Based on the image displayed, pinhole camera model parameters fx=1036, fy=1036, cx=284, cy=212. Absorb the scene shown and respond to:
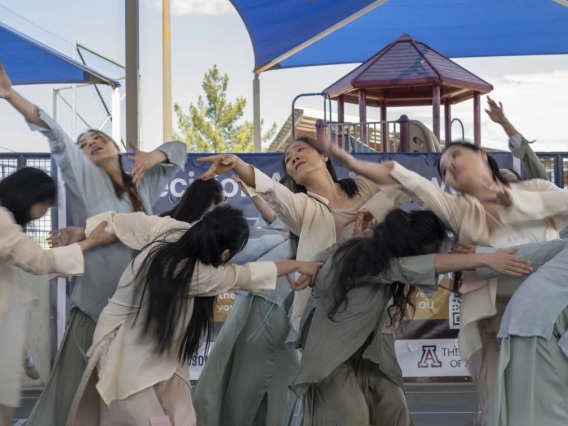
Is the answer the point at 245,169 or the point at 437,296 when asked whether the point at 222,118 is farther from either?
the point at 245,169

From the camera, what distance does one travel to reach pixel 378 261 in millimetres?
4086

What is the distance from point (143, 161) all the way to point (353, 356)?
1.45 meters

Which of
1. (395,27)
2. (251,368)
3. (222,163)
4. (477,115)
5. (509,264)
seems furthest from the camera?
(477,115)

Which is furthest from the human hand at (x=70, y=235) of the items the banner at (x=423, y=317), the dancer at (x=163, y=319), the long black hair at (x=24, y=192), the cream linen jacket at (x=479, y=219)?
the banner at (x=423, y=317)

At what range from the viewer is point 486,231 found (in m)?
4.26

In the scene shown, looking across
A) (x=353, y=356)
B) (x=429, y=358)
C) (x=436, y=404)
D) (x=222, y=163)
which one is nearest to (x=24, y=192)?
(x=222, y=163)

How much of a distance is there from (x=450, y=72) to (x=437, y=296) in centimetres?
1007

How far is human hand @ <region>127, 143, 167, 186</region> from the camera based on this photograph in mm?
4949

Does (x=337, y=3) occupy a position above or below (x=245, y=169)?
above

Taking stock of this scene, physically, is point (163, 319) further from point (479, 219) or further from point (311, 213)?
point (479, 219)

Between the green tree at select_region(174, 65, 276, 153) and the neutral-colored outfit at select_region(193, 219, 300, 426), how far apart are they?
36539 mm

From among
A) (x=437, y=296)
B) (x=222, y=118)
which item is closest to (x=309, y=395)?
(x=437, y=296)

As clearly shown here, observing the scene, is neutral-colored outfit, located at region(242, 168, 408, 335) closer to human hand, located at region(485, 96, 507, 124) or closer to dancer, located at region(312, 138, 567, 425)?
dancer, located at region(312, 138, 567, 425)

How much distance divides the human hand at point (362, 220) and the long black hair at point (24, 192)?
1351mm
